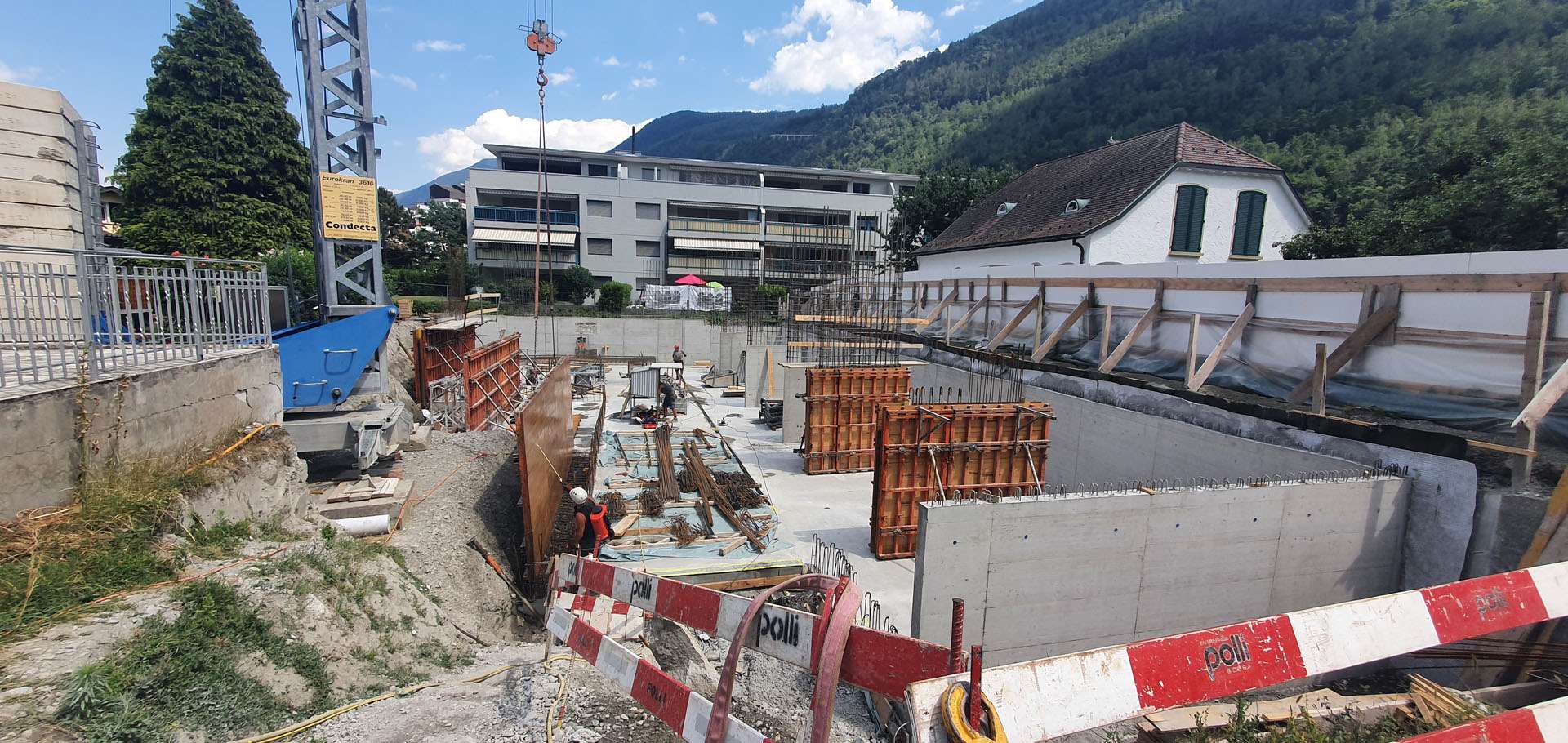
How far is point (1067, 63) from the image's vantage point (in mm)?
90875

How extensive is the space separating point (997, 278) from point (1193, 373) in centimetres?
688

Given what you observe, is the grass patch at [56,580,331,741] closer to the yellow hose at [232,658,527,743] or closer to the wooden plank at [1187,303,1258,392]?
the yellow hose at [232,658,527,743]

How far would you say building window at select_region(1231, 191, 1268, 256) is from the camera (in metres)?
18.1

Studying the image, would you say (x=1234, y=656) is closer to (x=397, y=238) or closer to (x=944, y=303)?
(x=944, y=303)

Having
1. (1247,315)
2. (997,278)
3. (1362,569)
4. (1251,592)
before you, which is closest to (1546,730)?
(1251,592)

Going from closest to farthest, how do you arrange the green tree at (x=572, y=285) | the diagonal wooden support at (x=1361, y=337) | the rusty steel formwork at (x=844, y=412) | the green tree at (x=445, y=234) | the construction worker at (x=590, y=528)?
the construction worker at (x=590, y=528)
the diagonal wooden support at (x=1361, y=337)
the rusty steel formwork at (x=844, y=412)
the green tree at (x=445, y=234)
the green tree at (x=572, y=285)

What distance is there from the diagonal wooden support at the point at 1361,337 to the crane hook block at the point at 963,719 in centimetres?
822

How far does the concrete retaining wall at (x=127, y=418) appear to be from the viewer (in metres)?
3.71

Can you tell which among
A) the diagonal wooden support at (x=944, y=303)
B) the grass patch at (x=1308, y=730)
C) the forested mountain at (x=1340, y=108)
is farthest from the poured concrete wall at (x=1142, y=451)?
the forested mountain at (x=1340, y=108)

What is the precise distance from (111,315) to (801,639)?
667 cm

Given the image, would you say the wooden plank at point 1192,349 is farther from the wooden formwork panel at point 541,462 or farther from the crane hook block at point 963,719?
the wooden formwork panel at point 541,462

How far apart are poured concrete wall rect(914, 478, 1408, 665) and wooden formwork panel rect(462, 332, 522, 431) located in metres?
10.5

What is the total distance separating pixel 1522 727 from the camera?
2721 mm

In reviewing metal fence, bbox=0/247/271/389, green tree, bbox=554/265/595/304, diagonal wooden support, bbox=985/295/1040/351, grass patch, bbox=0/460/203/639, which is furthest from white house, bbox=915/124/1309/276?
green tree, bbox=554/265/595/304
